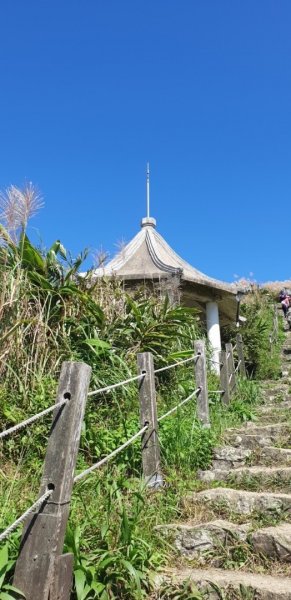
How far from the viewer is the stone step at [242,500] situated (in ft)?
9.46

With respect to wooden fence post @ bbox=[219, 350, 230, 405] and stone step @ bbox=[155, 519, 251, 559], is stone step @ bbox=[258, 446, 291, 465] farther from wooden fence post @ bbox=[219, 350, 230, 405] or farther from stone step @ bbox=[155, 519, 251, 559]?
wooden fence post @ bbox=[219, 350, 230, 405]

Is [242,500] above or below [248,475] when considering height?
below

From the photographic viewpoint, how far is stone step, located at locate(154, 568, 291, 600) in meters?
2.12

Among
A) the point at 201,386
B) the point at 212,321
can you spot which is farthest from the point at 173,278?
the point at 201,386

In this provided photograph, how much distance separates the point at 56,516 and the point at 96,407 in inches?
83.3

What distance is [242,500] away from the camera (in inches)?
117

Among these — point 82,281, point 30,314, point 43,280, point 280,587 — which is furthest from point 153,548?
point 82,281

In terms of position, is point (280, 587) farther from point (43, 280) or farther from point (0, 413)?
point (43, 280)

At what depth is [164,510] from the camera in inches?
111

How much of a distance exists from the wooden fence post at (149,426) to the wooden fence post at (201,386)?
3.88 ft

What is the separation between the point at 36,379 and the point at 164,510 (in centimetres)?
132

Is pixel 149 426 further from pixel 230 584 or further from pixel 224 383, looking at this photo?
pixel 224 383

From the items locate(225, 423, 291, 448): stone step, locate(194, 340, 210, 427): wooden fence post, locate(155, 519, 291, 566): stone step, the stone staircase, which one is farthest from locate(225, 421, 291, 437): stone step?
locate(155, 519, 291, 566): stone step

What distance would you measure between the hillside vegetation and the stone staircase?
0.38ft
